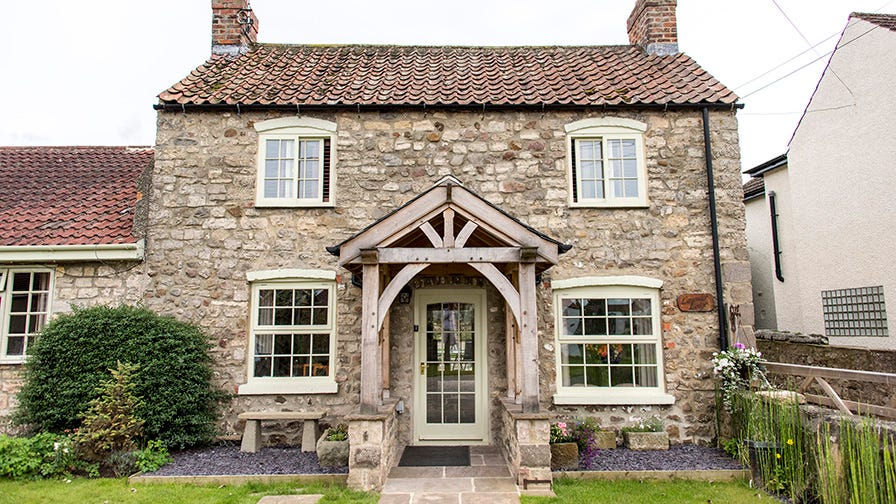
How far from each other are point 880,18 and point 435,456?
12.6m

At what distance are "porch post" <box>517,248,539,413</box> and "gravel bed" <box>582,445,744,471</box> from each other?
1.40 meters

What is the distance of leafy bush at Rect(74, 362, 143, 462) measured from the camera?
689cm

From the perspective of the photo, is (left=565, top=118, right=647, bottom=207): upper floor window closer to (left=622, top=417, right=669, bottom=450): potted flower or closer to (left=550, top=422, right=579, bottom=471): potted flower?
(left=622, top=417, right=669, bottom=450): potted flower

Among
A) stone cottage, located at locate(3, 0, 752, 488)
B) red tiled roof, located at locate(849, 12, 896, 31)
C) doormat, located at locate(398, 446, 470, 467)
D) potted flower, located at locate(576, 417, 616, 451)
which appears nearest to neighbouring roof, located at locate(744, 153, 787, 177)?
red tiled roof, located at locate(849, 12, 896, 31)

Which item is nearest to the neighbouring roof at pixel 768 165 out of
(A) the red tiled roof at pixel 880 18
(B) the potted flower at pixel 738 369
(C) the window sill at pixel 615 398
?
(A) the red tiled roof at pixel 880 18

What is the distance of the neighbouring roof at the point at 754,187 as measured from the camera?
615 inches

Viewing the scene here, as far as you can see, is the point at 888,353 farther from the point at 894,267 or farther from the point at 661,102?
the point at 661,102

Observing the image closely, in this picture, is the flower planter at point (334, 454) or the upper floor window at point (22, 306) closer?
the flower planter at point (334, 454)

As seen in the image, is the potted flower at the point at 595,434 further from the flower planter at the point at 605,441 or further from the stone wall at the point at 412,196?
the stone wall at the point at 412,196

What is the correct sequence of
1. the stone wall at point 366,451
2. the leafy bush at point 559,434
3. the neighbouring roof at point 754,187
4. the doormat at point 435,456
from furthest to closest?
1. the neighbouring roof at point 754,187
2. the doormat at point 435,456
3. the leafy bush at point 559,434
4. the stone wall at point 366,451

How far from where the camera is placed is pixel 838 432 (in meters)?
5.59

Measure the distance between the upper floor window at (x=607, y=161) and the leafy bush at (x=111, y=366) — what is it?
6.60 metres

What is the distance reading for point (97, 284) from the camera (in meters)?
8.62

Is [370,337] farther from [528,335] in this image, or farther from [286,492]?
[286,492]
